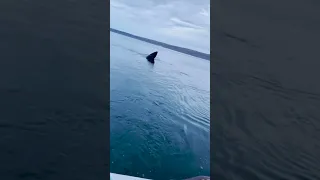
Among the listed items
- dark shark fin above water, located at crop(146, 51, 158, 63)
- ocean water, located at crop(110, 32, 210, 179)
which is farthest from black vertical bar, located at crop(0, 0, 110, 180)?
dark shark fin above water, located at crop(146, 51, 158, 63)

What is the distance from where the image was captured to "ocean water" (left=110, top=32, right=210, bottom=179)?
6.47 ft

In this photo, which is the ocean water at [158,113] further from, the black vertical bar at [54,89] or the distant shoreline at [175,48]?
the black vertical bar at [54,89]

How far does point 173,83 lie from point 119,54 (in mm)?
355

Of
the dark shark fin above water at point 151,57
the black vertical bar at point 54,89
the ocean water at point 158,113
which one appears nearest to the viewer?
the black vertical bar at point 54,89

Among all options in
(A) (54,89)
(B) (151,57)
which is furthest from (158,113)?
(A) (54,89)

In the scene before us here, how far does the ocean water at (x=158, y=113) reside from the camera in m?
1.97

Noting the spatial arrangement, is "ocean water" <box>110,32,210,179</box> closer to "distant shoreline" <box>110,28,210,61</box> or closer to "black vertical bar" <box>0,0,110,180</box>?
"distant shoreline" <box>110,28,210,61</box>

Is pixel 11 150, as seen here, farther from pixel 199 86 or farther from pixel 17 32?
pixel 199 86

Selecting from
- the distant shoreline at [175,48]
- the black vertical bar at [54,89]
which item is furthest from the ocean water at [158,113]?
the black vertical bar at [54,89]

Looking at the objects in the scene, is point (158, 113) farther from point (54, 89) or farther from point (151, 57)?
point (54, 89)

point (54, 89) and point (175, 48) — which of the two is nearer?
point (54, 89)

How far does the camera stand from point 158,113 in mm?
2076

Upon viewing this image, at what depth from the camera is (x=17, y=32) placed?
3.27ft

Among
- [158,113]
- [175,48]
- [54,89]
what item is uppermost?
[175,48]
